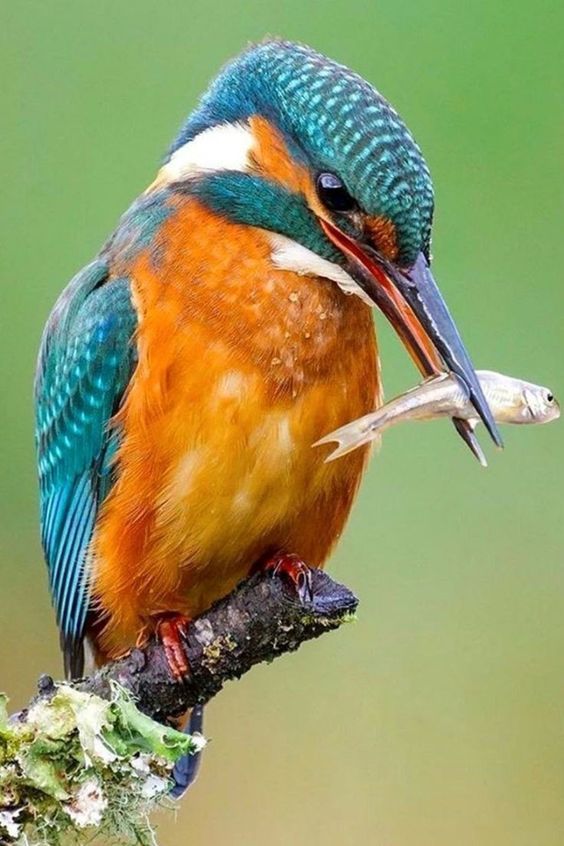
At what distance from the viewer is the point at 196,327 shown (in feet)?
7.79

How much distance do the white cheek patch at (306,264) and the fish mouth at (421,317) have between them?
0.05m

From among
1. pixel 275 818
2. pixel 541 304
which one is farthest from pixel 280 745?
pixel 541 304

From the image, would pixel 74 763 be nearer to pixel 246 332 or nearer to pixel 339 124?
pixel 246 332

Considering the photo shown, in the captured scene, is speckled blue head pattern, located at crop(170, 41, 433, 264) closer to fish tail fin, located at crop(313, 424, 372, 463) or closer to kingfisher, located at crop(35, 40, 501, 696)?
kingfisher, located at crop(35, 40, 501, 696)

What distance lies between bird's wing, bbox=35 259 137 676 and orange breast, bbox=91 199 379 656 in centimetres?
5

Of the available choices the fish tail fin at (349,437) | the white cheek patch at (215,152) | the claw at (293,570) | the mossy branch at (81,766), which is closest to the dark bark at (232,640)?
the claw at (293,570)

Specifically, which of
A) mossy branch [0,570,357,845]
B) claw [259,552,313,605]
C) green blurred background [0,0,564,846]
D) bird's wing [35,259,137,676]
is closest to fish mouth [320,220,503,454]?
claw [259,552,313,605]

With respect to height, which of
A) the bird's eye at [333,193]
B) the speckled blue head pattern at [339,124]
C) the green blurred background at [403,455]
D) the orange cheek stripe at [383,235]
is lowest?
the green blurred background at [403,455]

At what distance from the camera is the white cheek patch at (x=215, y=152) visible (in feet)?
8.02

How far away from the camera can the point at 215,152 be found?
248 cm

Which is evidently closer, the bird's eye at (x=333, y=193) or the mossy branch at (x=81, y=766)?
the mossy branch at (x=81, y=766)

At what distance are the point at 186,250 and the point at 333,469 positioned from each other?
0.38 m

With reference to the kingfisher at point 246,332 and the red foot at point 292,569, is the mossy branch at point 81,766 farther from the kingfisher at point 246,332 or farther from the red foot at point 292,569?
the kingfisher at point 246,332

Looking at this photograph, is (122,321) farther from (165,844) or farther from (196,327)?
(165,844)
